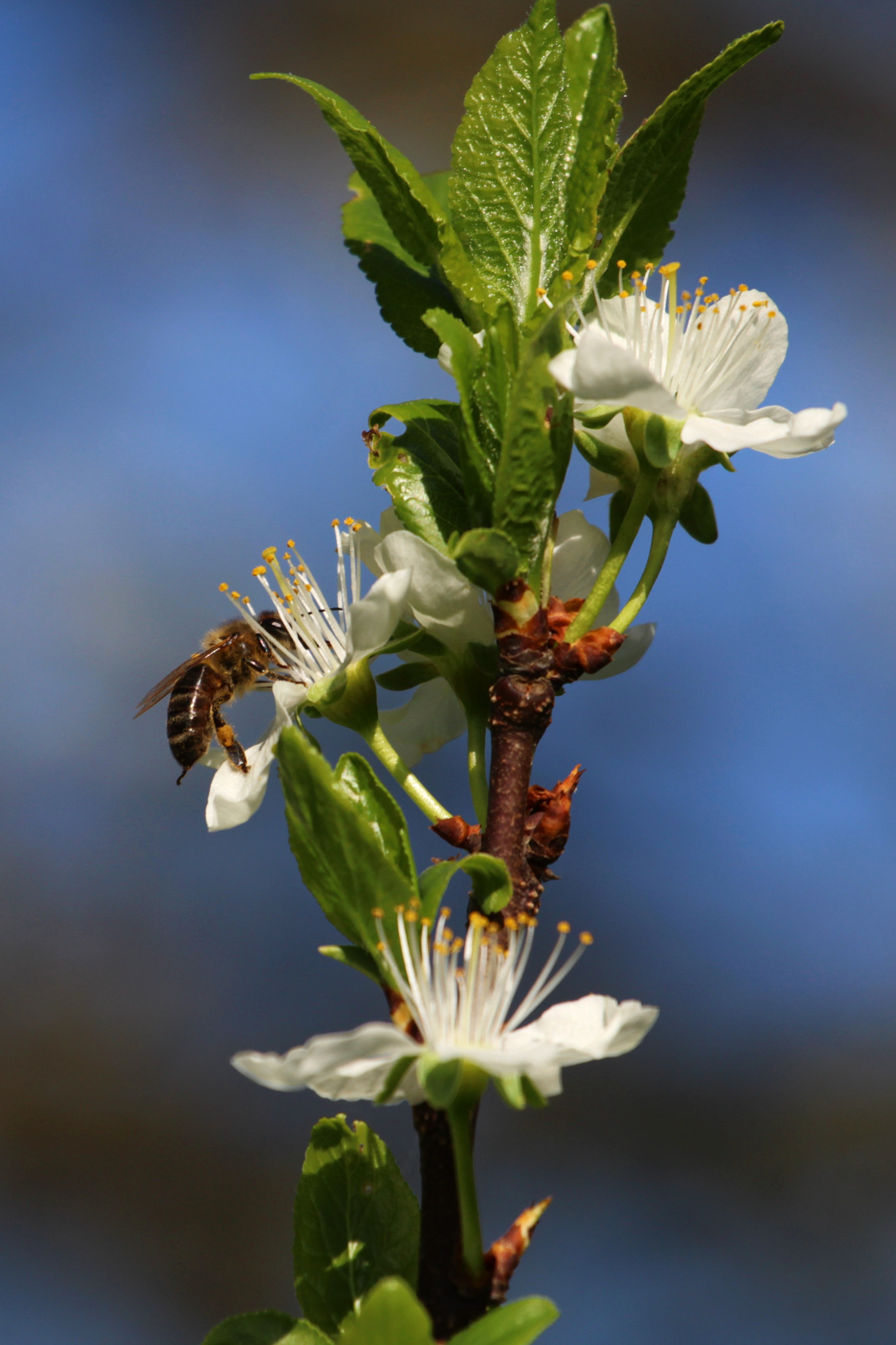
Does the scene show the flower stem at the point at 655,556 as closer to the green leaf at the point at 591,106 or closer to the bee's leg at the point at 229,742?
the green leaf at the point at 591,106

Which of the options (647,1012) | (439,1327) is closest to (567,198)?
(647,1012)

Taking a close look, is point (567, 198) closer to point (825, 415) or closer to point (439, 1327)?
point (825, 415)

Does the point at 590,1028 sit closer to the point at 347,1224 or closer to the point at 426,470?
the point at 347,1224

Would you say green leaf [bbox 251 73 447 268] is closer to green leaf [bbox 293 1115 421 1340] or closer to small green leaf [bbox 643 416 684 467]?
small green leaf [bbox 643 416 684 467]

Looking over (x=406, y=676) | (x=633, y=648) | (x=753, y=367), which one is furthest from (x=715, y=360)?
(x=406, y=676)

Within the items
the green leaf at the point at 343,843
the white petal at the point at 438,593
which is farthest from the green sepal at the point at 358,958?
the white petal at the point at 438,593

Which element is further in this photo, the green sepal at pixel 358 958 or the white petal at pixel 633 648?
the white petal at pixel 633 648

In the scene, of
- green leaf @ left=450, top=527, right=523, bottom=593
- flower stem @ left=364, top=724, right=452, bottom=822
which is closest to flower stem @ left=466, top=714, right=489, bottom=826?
flower stem @ left=364, top=724, right=452, bottom=822
